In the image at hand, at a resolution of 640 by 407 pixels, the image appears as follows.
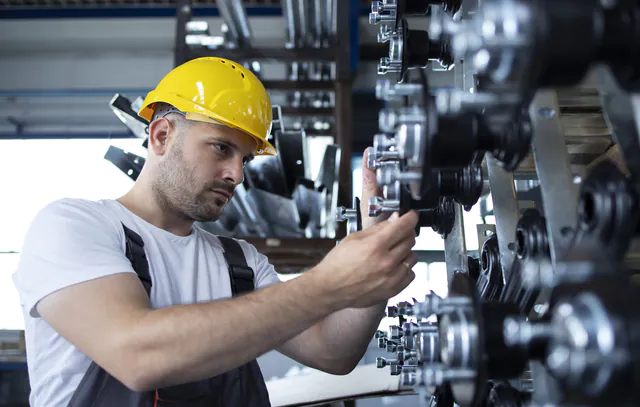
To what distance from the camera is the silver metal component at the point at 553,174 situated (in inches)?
27.9

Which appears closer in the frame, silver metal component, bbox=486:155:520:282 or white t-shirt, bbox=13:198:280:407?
silver metal component, bbox=486:155:520:282

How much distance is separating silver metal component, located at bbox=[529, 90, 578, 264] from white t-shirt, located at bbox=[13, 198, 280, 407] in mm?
726

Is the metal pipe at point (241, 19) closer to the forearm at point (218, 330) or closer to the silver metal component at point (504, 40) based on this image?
the forearm at point (218, 330)

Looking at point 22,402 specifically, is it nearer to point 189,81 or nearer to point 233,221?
point 233,221

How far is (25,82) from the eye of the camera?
5945 mm

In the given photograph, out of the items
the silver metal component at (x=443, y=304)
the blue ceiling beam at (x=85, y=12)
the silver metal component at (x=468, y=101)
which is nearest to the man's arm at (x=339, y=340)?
the silver metal component at (x=443, y=304)

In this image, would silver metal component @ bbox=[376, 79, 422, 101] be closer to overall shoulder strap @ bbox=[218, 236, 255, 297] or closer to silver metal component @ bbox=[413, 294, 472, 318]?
silver metal component @ bbox=[413, 294, 472, 318]

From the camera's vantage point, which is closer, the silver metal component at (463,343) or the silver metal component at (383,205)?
the silver metal component at (463,343)

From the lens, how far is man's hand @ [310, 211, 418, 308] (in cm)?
94

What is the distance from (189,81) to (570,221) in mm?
1069

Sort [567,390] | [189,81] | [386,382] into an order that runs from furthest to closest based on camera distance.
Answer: [386,382] < [189,81] < [567,390]

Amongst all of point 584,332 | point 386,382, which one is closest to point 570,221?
point 584,332

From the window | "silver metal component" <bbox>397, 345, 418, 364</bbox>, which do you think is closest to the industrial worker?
"silver metal component" <bbox>397, 345, 418, 364</bbox>

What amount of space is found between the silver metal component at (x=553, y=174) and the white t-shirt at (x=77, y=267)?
726 mm
